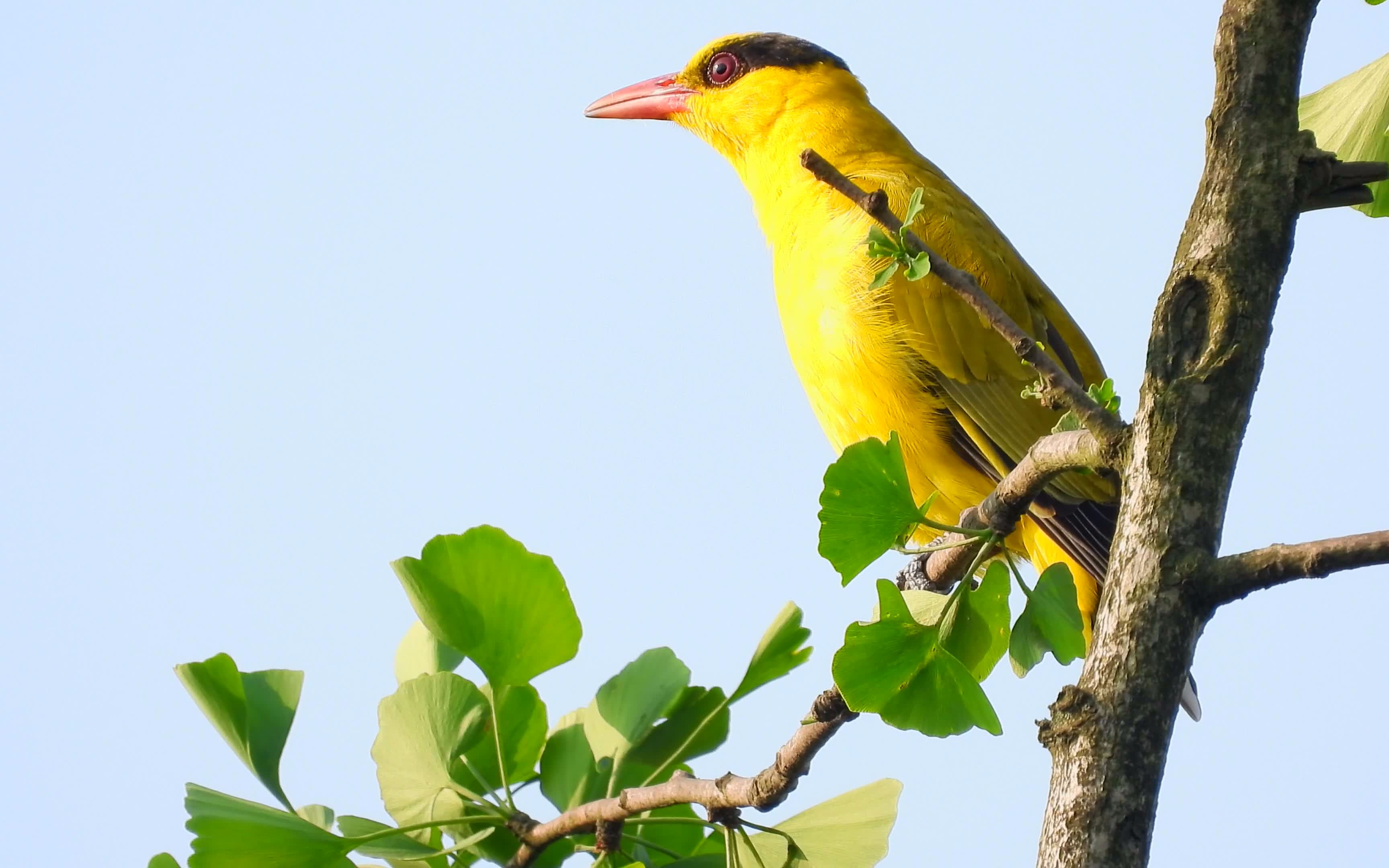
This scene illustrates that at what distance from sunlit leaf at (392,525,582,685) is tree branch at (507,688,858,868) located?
230 millimetres

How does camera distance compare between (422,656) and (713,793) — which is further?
(422,656)

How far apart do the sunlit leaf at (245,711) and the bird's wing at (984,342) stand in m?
1.85

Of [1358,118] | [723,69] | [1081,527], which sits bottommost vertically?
[1081,527]

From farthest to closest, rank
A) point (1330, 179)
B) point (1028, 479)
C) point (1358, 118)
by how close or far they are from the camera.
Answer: point (1358, 118), point (1028, 479), point (1330, 179)

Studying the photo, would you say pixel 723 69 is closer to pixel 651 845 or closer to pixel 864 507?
pixel 864 507

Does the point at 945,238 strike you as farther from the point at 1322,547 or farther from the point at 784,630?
the point at 1322,547

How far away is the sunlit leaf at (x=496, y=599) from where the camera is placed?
6.37 ft

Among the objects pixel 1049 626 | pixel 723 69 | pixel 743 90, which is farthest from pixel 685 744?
pixel 723 69

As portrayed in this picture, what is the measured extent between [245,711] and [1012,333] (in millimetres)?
1195

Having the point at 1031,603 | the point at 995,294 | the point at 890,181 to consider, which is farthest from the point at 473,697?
the point at 890,181

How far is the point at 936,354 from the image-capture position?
11.4 feet

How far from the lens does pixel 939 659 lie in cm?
185

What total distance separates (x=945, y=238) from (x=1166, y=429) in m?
2.35

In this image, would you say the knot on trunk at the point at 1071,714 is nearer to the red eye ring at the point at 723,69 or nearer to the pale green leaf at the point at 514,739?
the pale green leaf at the point at 514,739
